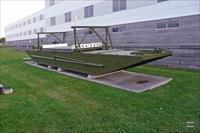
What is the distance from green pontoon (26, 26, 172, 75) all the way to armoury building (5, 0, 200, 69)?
4.03 m

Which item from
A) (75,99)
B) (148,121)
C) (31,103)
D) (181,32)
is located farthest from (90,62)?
(181,32)

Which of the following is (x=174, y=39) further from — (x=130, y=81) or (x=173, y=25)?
(x=130, y=81)

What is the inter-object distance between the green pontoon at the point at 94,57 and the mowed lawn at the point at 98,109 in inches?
34.9

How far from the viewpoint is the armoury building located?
1255 cm

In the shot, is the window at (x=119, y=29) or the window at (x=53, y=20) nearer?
the window at (x=119, y=29)

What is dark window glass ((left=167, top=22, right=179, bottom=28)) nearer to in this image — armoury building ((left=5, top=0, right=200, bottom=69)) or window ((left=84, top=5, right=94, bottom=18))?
armoury building ((left=5, top=0, right=200, bottom=69))

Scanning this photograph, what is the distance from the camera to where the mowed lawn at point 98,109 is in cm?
440

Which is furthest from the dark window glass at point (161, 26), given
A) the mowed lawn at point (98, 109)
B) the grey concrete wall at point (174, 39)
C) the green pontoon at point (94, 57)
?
the mowed lawn at point (98, 109)

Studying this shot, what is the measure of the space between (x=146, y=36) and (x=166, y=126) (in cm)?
1193

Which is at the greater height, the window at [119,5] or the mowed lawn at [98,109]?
the window at [119,5]

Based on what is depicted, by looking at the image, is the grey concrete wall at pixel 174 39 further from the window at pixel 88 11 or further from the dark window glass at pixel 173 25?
the window at pixel 88 11

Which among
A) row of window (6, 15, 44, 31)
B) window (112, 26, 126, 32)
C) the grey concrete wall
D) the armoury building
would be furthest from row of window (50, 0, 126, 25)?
row of window (6, 15, 44, 31)

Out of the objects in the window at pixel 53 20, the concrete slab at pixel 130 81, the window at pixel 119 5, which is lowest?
the concrete slab at pixel 130 81

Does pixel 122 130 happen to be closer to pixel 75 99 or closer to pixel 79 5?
pixel 75 99
